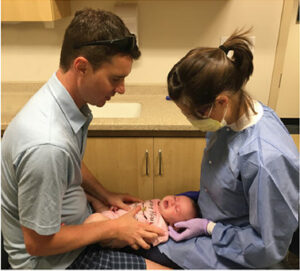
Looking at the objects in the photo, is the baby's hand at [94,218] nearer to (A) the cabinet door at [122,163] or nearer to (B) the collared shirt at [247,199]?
(B) the collared shirt at [247,199]

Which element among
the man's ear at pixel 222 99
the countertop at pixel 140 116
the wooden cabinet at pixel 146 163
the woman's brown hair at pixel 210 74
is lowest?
the wooden cabinet at pixel 146 163

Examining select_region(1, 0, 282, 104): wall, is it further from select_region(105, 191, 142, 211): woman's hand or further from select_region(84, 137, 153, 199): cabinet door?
select_region(105, 191, 142, 211): woman's hand

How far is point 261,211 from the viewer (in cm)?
92

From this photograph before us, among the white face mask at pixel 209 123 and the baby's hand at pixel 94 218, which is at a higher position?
the white face mask at pixel 209 123

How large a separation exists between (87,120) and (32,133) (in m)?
0.28

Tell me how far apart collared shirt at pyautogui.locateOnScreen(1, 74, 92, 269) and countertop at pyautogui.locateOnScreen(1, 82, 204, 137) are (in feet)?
1.76

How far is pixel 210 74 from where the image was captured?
3.02 ft

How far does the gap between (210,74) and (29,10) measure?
1254 millimetres

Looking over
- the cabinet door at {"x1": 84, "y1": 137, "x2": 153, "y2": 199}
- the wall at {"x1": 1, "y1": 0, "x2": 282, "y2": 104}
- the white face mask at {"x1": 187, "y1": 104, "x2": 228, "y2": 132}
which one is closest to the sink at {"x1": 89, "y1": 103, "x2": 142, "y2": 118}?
the wall at {"x1": 1, "y1": 0, "x2": 282, "y2": 104}

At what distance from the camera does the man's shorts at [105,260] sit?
108 centimetres

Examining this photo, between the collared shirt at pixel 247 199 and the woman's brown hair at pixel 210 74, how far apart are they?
Answer: 14cm

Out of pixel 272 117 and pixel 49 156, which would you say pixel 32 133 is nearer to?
pixel 49 156

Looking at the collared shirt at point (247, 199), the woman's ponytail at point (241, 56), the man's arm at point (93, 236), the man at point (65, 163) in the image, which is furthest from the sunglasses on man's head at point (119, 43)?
the man's arm at point (93, 236)

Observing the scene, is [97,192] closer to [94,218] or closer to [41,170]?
[94,218]
